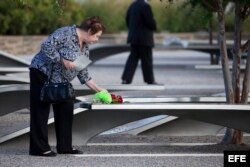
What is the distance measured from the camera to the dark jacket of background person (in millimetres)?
17925

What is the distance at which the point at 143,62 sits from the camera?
18.1 m

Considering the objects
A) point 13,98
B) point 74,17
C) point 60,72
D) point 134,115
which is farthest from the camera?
point 74,17

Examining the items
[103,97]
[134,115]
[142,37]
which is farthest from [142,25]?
[103,97]

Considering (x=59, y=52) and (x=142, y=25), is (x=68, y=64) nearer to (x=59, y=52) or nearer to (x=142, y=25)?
(x=59, y=52)

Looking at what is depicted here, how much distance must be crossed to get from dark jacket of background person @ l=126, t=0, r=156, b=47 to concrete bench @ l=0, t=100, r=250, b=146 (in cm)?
798

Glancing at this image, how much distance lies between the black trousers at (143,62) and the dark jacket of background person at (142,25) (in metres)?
0.17

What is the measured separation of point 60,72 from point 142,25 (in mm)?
8935

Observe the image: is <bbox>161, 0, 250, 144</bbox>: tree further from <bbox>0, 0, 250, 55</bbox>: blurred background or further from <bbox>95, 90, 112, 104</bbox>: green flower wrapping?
<bbox>0, 0, 250, 55</bbox>: blurred background

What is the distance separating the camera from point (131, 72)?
18.5 m

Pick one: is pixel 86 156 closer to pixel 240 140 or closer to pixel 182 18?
pixel 240 140

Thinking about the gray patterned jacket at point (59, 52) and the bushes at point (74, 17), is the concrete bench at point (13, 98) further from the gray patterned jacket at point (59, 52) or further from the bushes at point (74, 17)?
the bushes at point (74, 17)

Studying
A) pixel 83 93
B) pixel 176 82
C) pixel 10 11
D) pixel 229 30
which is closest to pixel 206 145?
pixel 83 93

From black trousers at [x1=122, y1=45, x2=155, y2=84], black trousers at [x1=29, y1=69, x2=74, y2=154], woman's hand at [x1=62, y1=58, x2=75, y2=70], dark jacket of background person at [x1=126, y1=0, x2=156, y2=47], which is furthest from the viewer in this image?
black trousers at [x1=122, y1=45, x2=155, y2=84]

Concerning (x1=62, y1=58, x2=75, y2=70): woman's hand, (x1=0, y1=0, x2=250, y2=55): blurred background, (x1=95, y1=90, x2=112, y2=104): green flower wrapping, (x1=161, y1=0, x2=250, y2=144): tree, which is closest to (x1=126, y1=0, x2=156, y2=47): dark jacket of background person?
(x1=161, y1=0, x2=250, y2=144): tree
